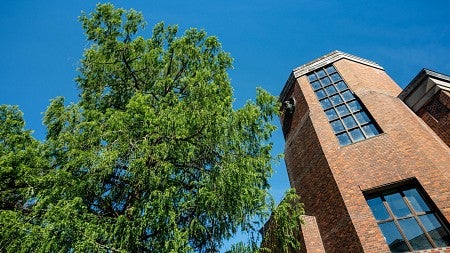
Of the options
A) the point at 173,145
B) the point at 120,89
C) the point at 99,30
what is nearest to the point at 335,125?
the point at 173,145

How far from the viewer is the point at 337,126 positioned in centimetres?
1123

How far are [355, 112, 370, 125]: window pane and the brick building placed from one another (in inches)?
1.4

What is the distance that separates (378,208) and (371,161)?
158cm

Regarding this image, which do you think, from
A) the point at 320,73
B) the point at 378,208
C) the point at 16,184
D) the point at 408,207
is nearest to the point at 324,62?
the point at 320,73

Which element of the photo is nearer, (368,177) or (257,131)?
(257,131)

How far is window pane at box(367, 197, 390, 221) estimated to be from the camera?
8.15m

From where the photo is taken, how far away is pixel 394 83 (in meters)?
13.2

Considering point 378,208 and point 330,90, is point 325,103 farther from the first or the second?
point 378,208

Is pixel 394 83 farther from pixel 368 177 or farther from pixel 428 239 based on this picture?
pixel 428 239

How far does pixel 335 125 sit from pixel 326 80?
305 centimetres

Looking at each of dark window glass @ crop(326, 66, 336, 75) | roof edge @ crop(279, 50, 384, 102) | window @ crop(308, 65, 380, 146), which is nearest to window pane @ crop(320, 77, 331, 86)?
window @ crop(308, 65, 380, 146)

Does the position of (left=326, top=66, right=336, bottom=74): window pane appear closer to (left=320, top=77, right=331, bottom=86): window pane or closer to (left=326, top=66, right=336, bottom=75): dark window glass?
(left=326, top=66, right=336, bottom=75): dark window glass

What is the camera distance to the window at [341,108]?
34.7ft

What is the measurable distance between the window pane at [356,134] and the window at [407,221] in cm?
239
